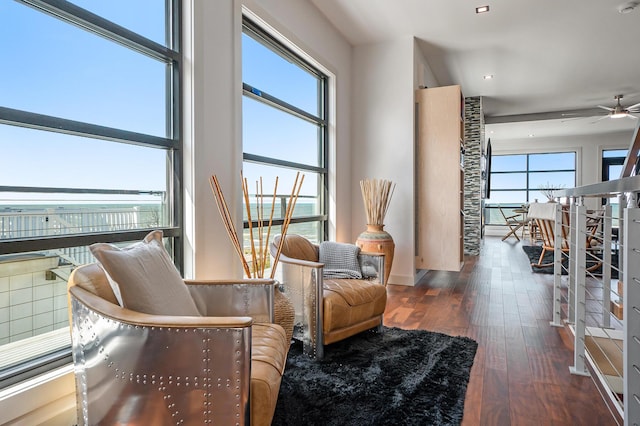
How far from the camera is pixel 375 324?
9.49 ft

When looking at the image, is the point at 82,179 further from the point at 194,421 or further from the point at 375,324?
the point at 375,324

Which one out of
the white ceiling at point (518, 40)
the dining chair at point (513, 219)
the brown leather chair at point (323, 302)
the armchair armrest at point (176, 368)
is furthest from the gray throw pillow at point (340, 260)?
the dining chair at point (513, 219)

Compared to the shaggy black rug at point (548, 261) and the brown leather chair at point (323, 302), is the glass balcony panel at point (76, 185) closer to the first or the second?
the brown leather chair at point (323, 302)

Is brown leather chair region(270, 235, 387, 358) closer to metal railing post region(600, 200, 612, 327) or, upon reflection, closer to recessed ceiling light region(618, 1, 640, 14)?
metal railing post region(600, 200, 612, 327)

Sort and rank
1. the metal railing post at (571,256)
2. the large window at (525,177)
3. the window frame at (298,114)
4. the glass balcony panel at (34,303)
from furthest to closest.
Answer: the large window at (525,177) → the window frame at (298,114) → the metal railing post at (571,256) → the glass balcony panel at (34,303)

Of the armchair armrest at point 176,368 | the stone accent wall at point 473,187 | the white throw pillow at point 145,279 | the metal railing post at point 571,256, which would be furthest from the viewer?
the stone accent wall at point 473,187

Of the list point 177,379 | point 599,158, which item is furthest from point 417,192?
point 599,158

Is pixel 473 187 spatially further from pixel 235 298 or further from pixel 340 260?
pixel 235 298

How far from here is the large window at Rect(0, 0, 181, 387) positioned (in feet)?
5.48

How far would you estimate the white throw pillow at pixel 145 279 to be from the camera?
4.51 ft

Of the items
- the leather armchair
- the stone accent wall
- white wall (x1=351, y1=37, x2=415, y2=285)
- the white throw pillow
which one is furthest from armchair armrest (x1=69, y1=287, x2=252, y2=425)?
the stone accent wall

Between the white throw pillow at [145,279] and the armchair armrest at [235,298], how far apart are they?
9.7 inches

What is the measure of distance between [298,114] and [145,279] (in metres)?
2.79

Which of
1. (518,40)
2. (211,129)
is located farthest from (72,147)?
(518,40)
